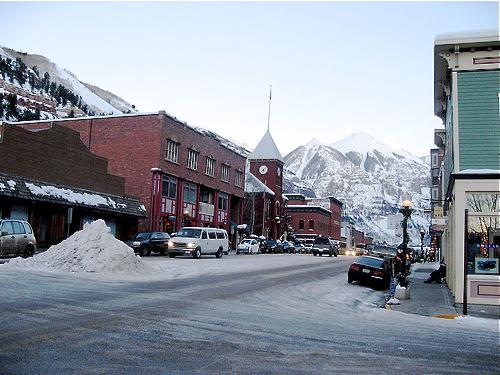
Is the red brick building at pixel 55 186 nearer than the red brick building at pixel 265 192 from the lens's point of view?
Yes

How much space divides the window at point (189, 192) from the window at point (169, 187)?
2079 mm

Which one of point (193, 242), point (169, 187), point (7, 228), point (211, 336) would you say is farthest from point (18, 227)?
point (169, 187)

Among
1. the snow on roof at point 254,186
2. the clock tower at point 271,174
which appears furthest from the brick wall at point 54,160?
the clock tower at point 271,174

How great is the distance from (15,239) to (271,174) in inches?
2723

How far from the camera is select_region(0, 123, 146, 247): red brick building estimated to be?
3114cm

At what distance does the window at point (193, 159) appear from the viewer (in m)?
50.7

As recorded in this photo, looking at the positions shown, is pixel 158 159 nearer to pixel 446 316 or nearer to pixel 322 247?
pixel 322 247

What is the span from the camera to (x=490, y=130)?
16109 mm

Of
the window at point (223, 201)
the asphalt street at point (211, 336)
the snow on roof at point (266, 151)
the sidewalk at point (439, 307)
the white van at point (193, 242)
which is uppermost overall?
the snow on roof at point (266, 151)

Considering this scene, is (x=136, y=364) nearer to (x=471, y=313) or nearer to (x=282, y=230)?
(x=471, y=313)

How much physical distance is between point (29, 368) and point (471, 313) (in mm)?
11745

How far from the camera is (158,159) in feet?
148

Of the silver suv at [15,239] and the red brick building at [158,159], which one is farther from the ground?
the red brick building at [158,159]

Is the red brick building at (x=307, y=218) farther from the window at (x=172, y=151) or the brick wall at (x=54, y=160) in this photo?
the brick wall at (x=54, y=160)
